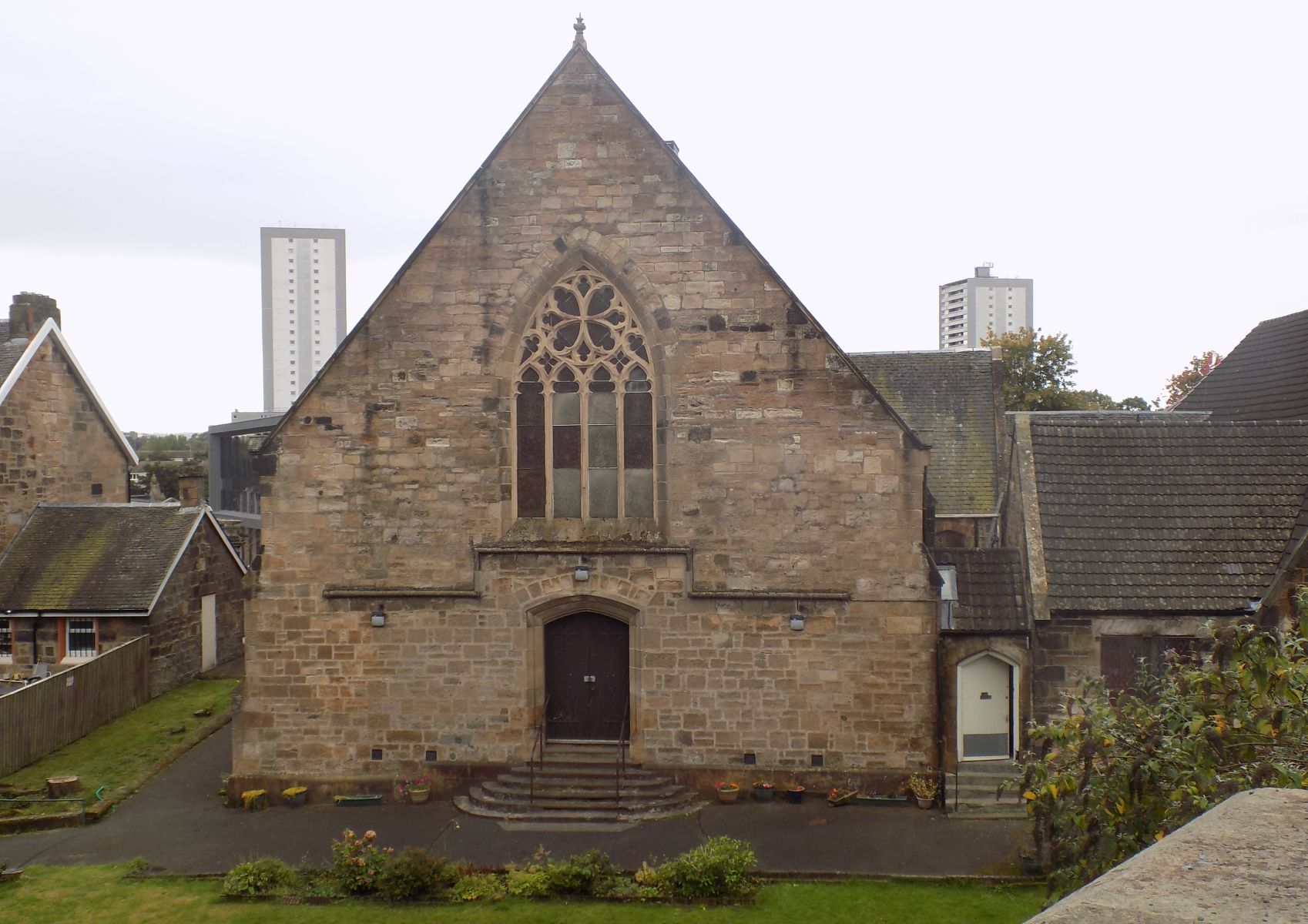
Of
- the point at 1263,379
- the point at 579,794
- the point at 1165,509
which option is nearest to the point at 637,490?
the point at 579,794

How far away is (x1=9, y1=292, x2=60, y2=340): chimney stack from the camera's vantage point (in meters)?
23.7

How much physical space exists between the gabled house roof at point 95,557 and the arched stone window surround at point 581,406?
1178 cm

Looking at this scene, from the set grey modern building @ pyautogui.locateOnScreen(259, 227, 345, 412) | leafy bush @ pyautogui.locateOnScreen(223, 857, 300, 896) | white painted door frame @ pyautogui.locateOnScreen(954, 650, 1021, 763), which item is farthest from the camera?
grey modern building @ pyautogui.locateOnScreen(259, 227, 345, 412)

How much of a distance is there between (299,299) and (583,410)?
6966 cm

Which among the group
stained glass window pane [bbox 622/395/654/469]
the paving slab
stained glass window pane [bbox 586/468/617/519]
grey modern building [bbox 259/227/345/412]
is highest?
grey modern building [bbox 259/227/345/412]

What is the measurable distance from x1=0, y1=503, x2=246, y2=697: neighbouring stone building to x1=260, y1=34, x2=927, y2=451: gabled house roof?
8.69m

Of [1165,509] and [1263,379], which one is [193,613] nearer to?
[1165,509]

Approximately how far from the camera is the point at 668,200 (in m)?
14.8

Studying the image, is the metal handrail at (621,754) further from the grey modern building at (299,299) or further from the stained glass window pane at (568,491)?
the grey modern building at (299,299)

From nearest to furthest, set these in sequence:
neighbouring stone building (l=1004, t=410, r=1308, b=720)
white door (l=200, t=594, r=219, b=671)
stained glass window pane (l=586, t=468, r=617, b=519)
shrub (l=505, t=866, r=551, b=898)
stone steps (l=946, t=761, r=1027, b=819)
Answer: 1. shrub (l=505, t=866, r=551, b=898)
2. neighbouring stone building (l=1004, t=410, r=1308, b=720)
3. stone steps (l=946, t=761, r=1027, b=819)
4. stained glass window pane (l=586, t=468, r=617, b=519)
5. white door (l=200, t=594, r=219, b=671)

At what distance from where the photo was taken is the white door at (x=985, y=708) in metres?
14.4

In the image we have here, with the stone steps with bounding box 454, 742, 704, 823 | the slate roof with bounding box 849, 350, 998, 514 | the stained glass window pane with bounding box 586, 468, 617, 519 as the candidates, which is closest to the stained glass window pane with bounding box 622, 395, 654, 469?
the stained glass window pane with bounding box 586, 468, 617, 519

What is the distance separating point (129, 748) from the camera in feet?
59.9

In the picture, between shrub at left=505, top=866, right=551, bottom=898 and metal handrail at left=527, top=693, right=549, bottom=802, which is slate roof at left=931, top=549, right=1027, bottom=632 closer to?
metal handrail at left=527, top=693, right=549, bottom=802
